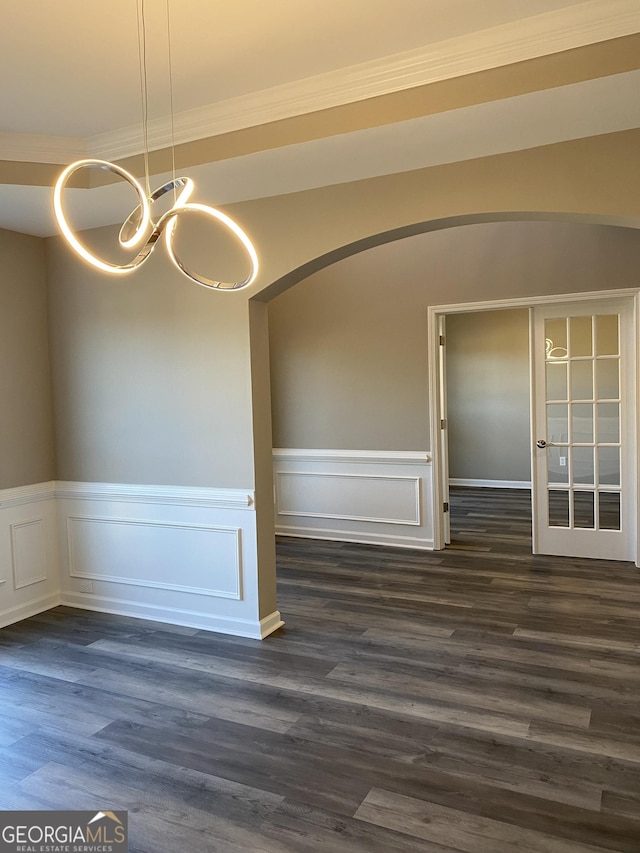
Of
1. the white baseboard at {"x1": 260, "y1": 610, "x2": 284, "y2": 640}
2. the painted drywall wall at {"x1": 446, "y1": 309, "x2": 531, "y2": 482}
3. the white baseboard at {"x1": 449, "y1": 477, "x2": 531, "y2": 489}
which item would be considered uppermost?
the painted drywall wall at {"x1": 446, "y1": 309, "x2": 531, "y2": 482}

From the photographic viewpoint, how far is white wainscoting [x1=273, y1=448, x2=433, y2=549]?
5.61 metres

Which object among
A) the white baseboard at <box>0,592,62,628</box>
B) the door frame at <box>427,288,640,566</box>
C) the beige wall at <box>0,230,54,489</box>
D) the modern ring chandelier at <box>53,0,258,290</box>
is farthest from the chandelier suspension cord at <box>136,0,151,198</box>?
the door frame at <box>427,288,640,566</box>

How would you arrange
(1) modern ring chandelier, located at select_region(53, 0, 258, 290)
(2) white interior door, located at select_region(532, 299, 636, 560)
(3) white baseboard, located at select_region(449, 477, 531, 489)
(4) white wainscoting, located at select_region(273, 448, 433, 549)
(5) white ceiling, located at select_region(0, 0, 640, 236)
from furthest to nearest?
(3) white baseboard, located at select_region(449, 477, 531, 489) → (4) white wainscoting, located at select_region(273, 448, 433, 549) → (2) white interior door, located at select_region(532, 299, 636, 560) → (5) white ceiling, located at select_region(0, 0, 640, 236) → (1) modern ring chandelier, located at select_region(53, 0, 258, 290)

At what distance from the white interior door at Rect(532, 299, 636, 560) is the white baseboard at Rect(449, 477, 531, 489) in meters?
3.36

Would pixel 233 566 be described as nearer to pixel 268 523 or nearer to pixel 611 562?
pixel 268 523

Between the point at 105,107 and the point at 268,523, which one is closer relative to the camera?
the point at 105,107

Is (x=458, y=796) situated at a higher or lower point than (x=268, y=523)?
lower

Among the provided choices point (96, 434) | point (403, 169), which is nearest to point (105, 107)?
point (403, 169)

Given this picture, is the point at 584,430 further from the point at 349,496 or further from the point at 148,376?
the point at 148,376

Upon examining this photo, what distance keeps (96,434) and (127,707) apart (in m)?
1.92

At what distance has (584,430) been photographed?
5.07m

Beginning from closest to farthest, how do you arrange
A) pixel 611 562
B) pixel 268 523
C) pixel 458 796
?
pixel 458 796 < pixel 268 523 < pixel 611 562

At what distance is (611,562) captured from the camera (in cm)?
499

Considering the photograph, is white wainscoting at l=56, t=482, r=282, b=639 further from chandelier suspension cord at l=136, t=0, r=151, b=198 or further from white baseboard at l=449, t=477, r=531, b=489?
white baseboard at l=449, t=477, r=531, b=489
